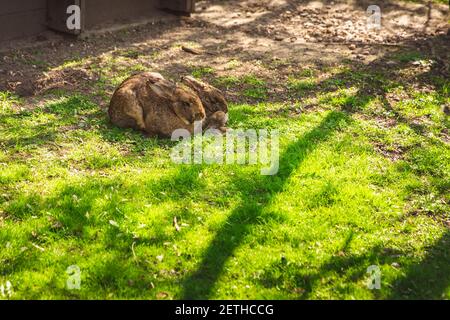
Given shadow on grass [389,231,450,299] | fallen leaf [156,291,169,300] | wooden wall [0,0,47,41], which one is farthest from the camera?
wooden wall [0,0,47,41]

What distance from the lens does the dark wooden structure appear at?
991cm

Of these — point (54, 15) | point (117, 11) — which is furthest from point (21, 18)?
point (117, 11)

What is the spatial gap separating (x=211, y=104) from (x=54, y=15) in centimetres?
434

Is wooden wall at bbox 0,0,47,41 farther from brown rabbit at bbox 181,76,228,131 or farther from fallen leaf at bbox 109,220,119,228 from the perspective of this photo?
fallen leaf at bbox 109,220,119,228

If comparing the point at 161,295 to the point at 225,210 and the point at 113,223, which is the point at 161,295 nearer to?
the point at 113,223

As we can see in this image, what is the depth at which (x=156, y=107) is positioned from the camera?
22.8ft

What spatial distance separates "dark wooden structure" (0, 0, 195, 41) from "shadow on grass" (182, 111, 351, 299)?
485cm

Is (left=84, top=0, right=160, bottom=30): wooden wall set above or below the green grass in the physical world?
above

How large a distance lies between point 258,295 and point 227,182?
5.94ft

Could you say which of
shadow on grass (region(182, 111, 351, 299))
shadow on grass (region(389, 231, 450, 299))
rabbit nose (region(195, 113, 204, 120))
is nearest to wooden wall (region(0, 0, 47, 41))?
rabbit nose (region(195, 113, 204, 120))

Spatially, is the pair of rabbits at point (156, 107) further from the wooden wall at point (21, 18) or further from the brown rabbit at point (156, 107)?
the wooden wall at point (21, 18)

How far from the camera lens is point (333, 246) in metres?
5.23

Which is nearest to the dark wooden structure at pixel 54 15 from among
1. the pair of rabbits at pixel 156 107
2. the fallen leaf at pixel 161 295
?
the pair of rabbits at pixel 156 107

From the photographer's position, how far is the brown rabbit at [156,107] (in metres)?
6.95
